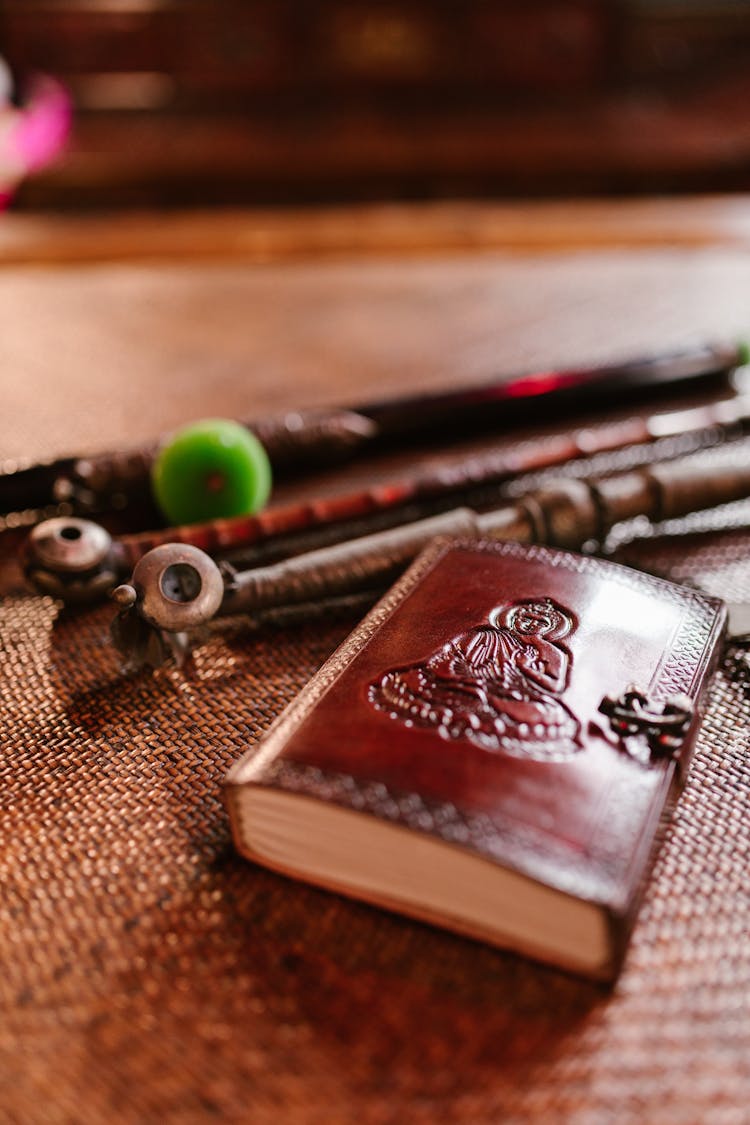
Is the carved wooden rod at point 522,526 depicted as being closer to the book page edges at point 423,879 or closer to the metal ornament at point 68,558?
the metal ornament at point 68,558

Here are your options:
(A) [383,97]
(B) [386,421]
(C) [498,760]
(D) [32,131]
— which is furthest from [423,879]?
(A) [383,97]

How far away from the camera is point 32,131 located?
11.4 feet

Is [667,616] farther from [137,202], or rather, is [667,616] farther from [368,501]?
[137,202]

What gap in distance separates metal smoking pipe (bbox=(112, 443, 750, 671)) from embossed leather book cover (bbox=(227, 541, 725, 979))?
0.13 metres

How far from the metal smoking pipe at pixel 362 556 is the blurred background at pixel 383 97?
2.62 meters

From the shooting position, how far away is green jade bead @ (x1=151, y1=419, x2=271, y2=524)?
3.23ft

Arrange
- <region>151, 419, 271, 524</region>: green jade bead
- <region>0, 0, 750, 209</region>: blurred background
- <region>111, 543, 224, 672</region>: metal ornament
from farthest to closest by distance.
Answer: <region>0, 0, 750, 209</region>: blurred background
<region>151, 419, 271, 524</region>: green jade bead
<region>111, 543, 224, 672</region>: metal ornament

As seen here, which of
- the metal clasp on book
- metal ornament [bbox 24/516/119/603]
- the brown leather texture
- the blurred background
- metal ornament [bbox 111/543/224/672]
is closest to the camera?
the brown leather texture

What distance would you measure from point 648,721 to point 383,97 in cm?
388

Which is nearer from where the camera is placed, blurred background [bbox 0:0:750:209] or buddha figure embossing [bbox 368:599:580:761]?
buddha figure embossing [bbox 368:599:580:761]

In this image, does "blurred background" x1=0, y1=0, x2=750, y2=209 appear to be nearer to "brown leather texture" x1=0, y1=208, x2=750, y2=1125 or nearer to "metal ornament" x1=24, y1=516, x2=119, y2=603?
"brown leather texture" x1=0, y1=208, x2=750, y2=1125

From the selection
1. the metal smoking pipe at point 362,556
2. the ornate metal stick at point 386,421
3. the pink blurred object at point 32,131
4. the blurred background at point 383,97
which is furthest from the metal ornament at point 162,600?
the pink blurred object at point 32,131

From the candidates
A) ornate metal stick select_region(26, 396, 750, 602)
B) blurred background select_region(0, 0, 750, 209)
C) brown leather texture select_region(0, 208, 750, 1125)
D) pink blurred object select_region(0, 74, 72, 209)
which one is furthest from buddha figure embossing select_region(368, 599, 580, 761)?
pink blurred object select_region(0, 74, 72, 209)

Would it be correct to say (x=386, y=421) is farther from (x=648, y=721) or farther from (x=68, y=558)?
(x=648, y=721)
